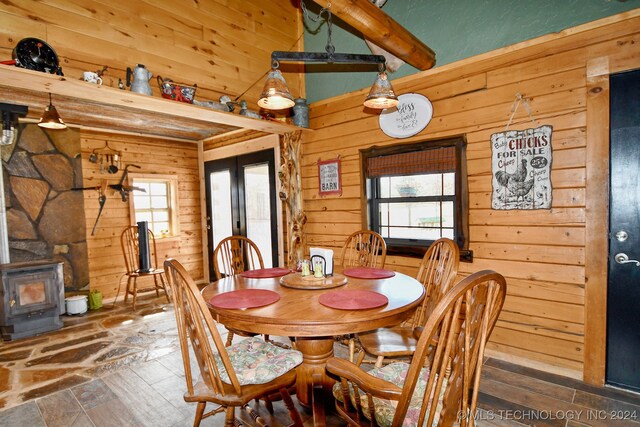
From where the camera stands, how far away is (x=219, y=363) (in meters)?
1.65

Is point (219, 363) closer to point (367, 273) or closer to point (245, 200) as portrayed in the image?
point (367, 273)

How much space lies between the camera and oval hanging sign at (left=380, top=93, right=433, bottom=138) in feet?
9.55

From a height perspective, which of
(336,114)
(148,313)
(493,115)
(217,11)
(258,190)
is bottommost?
(148,313)

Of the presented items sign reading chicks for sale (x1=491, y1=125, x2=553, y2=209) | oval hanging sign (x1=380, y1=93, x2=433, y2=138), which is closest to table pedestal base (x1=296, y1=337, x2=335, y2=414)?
sign reading chicks for sale (x1=491, y1=125, x2=553, y2=209)

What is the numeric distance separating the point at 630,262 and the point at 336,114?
8.96 feet

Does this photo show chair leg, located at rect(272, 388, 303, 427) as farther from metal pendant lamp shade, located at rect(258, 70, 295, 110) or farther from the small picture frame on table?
the small picture frame on table

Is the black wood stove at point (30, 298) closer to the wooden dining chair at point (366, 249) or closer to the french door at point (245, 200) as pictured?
the french door at point (245, 200)

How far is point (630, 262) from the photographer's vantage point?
2084mm

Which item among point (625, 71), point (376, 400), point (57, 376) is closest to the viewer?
point (376, 400)

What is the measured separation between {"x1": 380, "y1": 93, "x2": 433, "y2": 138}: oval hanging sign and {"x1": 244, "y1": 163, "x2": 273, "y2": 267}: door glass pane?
1.93m

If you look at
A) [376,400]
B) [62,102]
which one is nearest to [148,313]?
[62,102]

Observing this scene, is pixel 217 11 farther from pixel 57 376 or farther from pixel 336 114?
pixel 57 376

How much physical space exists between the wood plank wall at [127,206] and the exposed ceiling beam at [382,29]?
403 centimetres

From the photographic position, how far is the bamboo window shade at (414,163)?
2.78m
